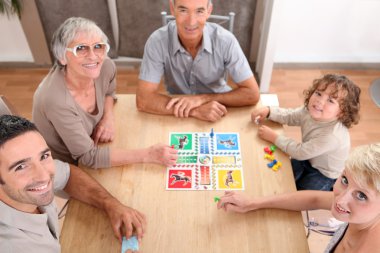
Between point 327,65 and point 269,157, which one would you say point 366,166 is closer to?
point 269,157

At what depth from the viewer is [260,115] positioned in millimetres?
1851

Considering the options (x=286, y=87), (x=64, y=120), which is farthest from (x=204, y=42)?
(x=286, y=87)

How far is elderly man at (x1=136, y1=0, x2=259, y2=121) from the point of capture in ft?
6.30

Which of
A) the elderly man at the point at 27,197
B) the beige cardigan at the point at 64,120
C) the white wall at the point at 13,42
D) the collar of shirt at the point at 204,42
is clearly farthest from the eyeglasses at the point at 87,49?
the white wall at the point at 13,42

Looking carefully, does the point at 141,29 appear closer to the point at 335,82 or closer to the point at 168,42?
the point at 168,42

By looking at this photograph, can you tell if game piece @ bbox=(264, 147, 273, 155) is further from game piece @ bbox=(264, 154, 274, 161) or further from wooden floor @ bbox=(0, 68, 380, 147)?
wooden floor @ bbox=(0, 68, 380, 147)

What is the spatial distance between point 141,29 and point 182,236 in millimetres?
2559

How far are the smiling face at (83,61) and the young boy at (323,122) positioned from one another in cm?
87

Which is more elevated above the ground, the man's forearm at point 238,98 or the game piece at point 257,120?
the man's forearm at point 238,98

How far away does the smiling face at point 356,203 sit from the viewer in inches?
44.6

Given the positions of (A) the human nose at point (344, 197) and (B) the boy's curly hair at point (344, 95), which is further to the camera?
(B) the boy's curly hair at point (344, 95)

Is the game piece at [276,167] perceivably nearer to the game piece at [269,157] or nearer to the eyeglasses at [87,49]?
the game piece at [269,157]

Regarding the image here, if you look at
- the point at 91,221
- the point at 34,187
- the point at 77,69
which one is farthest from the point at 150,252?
the point at 77,69

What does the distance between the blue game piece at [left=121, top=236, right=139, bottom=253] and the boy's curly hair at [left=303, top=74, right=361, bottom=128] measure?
44.9 inches
